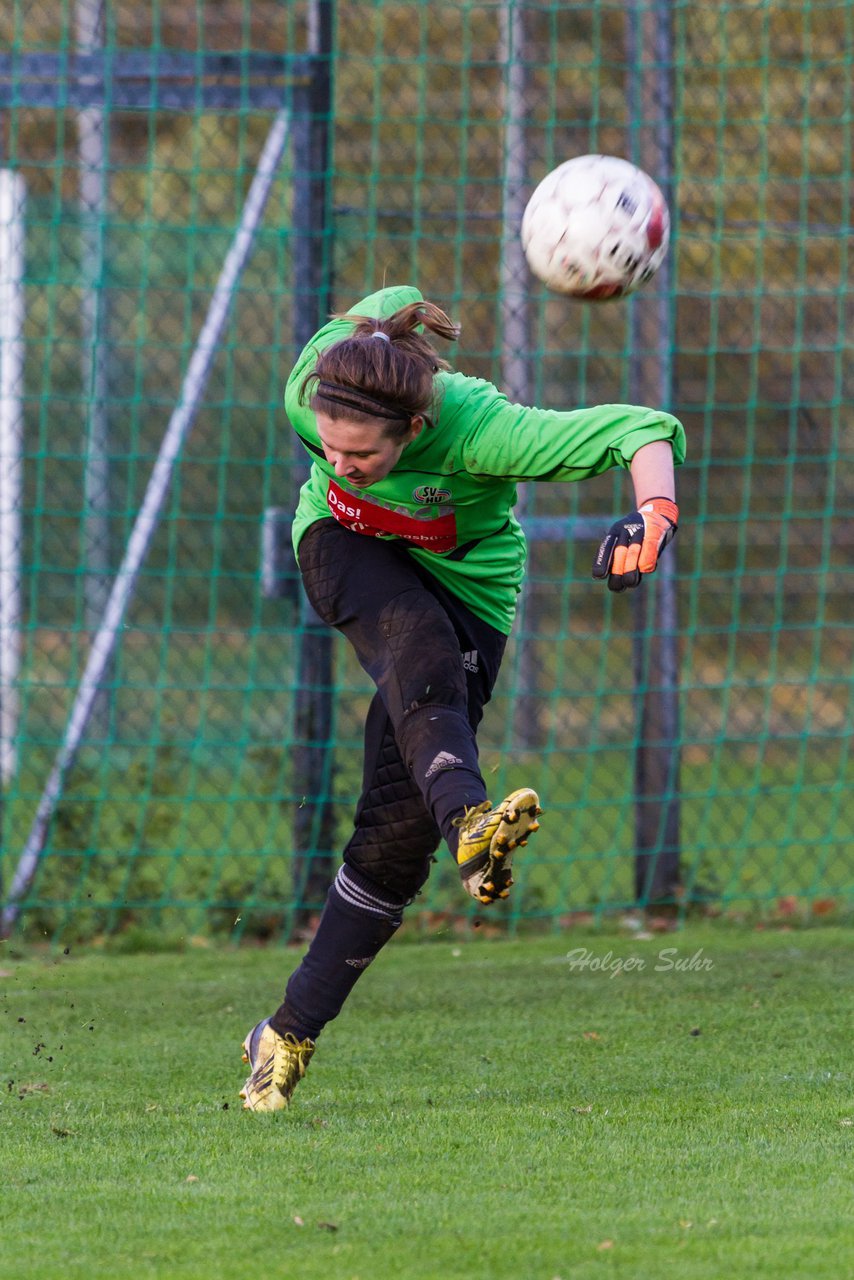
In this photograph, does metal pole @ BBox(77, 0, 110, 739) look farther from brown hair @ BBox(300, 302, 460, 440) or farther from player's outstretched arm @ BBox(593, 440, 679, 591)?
player's outstretched arm @ BBox(593, 440, 679, 591)

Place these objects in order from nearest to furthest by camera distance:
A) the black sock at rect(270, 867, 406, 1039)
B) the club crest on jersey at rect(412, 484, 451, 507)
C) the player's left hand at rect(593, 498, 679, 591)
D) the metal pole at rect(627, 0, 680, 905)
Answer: the player's left hand at rect(593, 498, 679, 591)
the club crest on jersey at rect(412, 484, 451, 507)
the black sock at rect(270, 867, 406, 1039)
the metal pole at rect(627, 0, 680, 905)

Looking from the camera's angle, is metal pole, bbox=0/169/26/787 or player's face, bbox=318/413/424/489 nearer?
player's face, bbox=318/413/424/489

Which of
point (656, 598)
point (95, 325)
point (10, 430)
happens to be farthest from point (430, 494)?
point (10, 430)

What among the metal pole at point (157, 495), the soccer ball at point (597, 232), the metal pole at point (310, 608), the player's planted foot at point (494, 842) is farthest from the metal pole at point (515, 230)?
the player's planted foot at point (494, 842)

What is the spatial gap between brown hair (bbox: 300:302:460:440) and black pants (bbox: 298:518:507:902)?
0.39 m

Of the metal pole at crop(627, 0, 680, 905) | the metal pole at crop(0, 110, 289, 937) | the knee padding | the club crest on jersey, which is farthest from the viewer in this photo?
the metal pole at crop(627, 0, 680, 905)

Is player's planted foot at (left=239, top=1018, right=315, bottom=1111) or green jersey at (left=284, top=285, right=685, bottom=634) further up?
green jersey at (left=284, top=285, right=685, bottom=634)

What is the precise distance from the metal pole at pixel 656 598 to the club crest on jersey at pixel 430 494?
9.81 feet

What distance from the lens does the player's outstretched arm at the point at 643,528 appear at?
10.2 ft

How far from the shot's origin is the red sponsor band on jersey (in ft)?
12.5

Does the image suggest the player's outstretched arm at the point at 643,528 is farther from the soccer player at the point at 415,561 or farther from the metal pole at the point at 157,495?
the metal pole at the point at 157,495

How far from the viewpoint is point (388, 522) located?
12.5 feet

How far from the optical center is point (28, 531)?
1209cm

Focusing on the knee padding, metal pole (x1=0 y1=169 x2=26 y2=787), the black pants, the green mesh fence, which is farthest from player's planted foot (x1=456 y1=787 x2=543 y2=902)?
metal pole (x1=0 y1=169 x2=26 y2=787)
